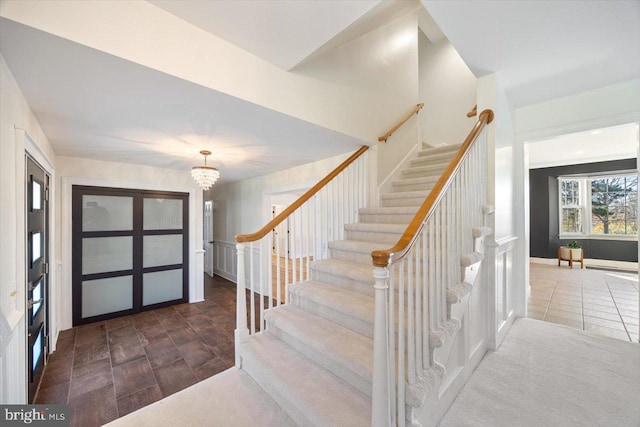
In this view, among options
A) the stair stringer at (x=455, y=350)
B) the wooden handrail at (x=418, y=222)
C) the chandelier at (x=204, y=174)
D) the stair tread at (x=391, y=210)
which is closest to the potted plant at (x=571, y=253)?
the stair stringer at (x=455, y=350)

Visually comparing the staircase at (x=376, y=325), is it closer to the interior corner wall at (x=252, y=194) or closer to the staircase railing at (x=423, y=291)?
the staircase railing at (x=423, y=291)

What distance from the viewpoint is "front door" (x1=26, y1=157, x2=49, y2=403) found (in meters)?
2.09

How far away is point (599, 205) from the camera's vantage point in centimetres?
662

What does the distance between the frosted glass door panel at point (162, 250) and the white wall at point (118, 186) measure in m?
0.21

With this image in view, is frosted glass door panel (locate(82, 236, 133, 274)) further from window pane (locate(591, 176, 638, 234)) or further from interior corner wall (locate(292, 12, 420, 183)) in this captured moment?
window pane (locate(591, 176, 638, 234))

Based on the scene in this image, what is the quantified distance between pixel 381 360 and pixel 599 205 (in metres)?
9.04

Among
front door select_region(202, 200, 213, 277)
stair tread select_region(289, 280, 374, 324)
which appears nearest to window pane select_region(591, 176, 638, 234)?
stair tread select_region(289, 280, 374, 324)

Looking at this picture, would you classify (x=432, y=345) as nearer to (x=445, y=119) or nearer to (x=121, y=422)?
(x=121, y=422)

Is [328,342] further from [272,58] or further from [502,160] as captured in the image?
[502,160]

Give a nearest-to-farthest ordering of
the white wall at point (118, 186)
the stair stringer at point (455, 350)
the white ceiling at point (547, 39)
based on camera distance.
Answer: the stair stringer at point (455, 350)
the white ceiling at point (547, 39)
the white wall at point (118, 186)

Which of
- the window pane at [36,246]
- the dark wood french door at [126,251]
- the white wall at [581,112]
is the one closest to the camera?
the window pane at [36,246]

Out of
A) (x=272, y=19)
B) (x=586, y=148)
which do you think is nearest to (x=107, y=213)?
(x=272, y=19)

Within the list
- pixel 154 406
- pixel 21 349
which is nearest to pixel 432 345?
pixel 154 406

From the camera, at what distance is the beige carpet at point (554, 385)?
5.11 ft
